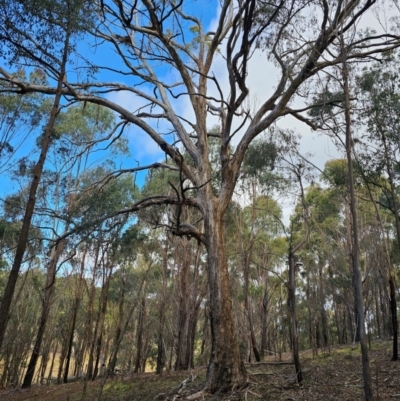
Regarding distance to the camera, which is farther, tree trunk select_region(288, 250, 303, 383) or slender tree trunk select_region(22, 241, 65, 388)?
slender tree trunk select_region(22, 241, 65, 388)

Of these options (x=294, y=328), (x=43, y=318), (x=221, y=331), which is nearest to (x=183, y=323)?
(x=43, y=318)

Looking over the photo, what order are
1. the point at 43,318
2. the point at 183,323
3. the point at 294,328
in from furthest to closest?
the point at 183,323 → the point at 43,318 → the point at 294,328

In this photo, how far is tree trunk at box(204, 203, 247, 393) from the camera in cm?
613

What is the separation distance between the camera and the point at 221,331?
6344 mm

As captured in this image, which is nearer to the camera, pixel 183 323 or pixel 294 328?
pixel 294 328

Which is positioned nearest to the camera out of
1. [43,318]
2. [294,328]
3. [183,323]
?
[294,328]

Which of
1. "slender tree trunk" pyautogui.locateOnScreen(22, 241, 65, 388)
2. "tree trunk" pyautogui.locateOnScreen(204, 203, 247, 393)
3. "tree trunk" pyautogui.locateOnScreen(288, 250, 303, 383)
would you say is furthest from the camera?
"slender tree trunk" pyautogui.locateOnScreen(22, 241, 65, 388)

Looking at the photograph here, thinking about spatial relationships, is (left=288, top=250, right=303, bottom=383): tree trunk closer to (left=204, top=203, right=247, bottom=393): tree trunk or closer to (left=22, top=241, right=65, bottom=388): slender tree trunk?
(left=204, top=203, right=247, bottom=393): tree trunk

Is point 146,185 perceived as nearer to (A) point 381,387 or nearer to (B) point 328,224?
(B) point 328,224

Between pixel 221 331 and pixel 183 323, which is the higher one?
pixel 183 323

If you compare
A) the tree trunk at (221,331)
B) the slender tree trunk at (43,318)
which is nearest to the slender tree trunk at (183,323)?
the slender tree trunk at (43,318)

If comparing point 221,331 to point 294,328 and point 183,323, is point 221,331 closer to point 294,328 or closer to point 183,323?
point 294,328

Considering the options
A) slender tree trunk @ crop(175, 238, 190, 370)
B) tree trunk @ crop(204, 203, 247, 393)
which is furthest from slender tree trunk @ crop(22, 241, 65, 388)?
tree trunk @ crop(204, 203, 247, 393)

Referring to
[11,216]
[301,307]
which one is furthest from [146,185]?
[301,307]
